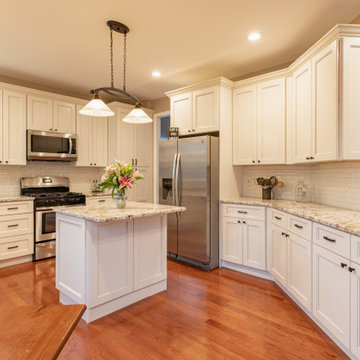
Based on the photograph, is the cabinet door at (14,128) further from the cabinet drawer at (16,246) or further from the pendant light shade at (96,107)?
the pendant light shade at (96,107)

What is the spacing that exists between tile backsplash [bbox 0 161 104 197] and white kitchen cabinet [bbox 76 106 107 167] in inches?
11.2

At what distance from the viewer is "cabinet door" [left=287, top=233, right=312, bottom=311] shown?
2291mm

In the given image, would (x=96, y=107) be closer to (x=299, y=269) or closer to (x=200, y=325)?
(x=200, y=325)

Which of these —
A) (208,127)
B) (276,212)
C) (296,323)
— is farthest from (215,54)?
(296,323)

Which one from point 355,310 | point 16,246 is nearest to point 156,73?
point 16,246

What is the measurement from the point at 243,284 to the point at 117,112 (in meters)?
3.58

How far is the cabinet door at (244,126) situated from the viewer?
3629 mm

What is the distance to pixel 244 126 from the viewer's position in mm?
3717

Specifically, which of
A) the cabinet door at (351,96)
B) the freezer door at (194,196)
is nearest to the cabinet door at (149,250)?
the freezer door at (194,196)

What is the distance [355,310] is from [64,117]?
4525 mm

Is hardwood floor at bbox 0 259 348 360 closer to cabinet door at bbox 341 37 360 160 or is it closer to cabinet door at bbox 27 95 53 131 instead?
cabinet door at bbox 341 37 360 160

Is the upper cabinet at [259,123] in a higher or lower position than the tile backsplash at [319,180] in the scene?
higher

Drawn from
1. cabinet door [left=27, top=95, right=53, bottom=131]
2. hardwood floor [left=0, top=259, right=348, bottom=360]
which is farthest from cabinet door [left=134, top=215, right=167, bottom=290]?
cabinet door [left=27, top=95, right=53, bottom=131]

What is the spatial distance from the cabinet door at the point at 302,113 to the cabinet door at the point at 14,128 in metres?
3.79
